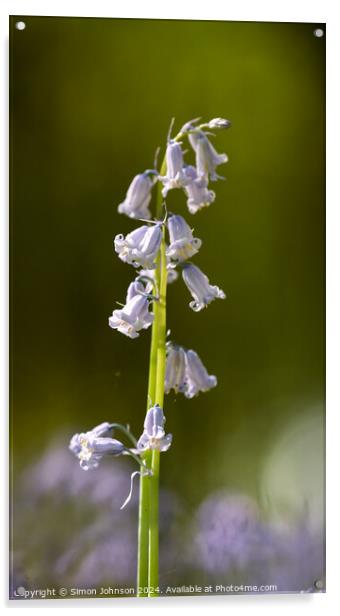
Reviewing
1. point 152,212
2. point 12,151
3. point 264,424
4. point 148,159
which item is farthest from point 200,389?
point 12,151

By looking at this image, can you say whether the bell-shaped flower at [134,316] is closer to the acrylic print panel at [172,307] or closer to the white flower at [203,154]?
the acrylic print panel at [172,307]

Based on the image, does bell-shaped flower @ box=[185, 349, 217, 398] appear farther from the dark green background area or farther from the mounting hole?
the mounting hole

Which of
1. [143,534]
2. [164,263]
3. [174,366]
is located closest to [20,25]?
[164,263]

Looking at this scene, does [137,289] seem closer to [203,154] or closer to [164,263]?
[164,263]

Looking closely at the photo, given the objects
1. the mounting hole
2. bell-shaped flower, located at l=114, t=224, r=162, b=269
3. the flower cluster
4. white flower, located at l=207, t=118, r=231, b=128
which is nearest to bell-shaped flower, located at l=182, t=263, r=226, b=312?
the flower cluster
